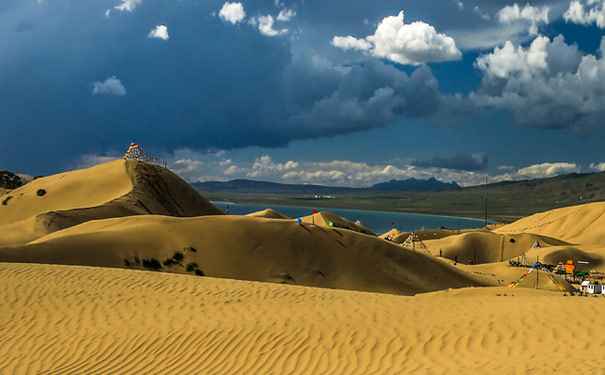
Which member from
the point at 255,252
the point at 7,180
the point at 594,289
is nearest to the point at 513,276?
the point at 594,289

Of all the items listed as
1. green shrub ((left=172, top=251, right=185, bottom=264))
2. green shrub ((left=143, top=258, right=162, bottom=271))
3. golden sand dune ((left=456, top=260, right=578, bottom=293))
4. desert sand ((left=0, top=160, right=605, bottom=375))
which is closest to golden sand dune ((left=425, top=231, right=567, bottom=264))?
golden sand dune ((left=456, top=260, right=578, bottom=293))

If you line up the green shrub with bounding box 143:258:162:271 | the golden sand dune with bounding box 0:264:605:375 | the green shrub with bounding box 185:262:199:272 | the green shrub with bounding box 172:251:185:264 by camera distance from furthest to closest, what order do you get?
the green shrub with bounding box 172:251:185:264
the green shrub with bounding box 185:262:199:272
the green shrub with bounding box 143:258:162:271
the golden sand dune with bounding box 0:264:605:375

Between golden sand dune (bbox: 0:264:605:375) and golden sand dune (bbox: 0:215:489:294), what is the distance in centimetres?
1326

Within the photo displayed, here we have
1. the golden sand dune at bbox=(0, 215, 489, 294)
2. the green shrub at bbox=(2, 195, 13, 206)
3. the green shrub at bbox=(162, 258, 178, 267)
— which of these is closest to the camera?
the golden sand dune at bbox=(0, 215, 489, 294)

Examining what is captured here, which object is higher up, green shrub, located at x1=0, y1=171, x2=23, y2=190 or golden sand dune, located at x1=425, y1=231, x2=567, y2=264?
green shrub, located at x1=0, y1=171, x2=23, y2=190

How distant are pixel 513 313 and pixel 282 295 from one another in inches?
285

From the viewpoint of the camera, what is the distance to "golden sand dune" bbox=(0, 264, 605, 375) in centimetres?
1069

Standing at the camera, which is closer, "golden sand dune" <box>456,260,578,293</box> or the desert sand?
the desert sand

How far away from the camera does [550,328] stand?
38.1 feet

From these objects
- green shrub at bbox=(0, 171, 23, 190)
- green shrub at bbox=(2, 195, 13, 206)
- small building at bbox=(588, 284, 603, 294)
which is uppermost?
green shrub at bbox=(0, 171, 23, 190)

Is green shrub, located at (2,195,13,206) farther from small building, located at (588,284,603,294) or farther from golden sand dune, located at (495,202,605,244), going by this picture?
golden sand dune, located at (495,202,605,244)

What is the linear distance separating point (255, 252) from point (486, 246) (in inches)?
2079

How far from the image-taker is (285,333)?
495 inches

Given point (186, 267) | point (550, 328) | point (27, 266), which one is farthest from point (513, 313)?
point (186, 267)
